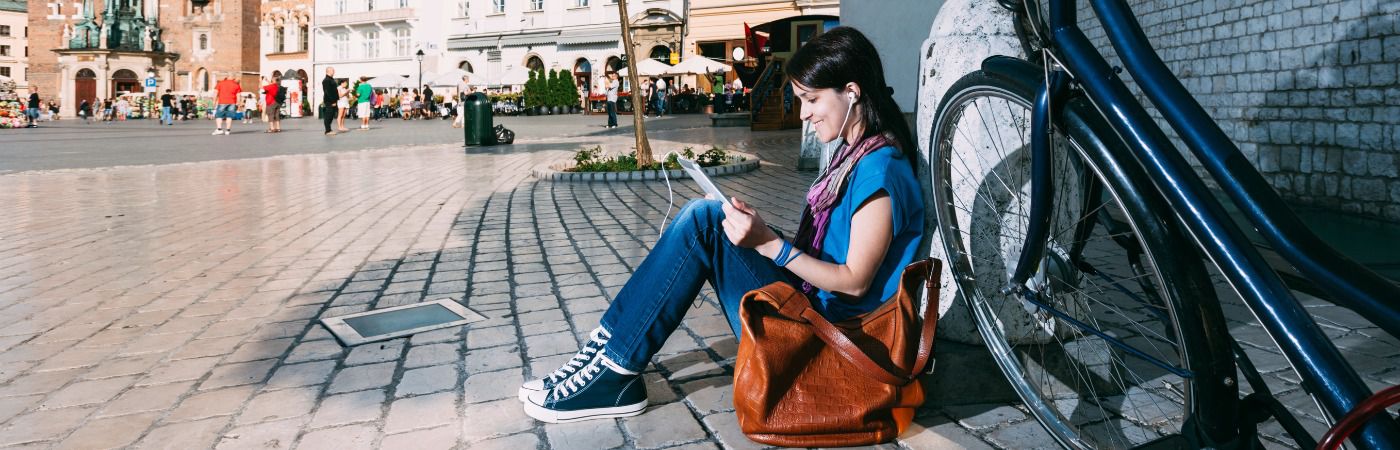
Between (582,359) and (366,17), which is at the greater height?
(366,17)

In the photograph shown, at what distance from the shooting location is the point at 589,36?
42500 mm

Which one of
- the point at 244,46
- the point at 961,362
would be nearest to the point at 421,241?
the point at 961,362

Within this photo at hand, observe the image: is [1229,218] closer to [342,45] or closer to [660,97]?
[660,97]

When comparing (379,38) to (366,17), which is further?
(379,38)

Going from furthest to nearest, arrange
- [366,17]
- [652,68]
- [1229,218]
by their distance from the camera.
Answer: [366,17]
[652,68]
[1229,218]

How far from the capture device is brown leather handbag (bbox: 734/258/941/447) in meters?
2.30

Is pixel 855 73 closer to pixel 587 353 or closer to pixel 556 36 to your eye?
pixel 587 353

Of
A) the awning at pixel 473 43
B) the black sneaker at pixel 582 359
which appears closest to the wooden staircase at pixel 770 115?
the black sneaker at pixel 582 359

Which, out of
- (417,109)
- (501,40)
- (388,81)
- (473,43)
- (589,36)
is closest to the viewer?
(417,109)

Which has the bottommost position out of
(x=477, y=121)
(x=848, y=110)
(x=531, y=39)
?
(x=848, y=110)

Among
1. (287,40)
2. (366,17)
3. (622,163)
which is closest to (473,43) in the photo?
(366,17)

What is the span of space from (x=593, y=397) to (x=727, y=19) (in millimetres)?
36334

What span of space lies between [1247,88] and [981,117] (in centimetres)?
931

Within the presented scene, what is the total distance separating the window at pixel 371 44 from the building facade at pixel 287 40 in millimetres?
4390
